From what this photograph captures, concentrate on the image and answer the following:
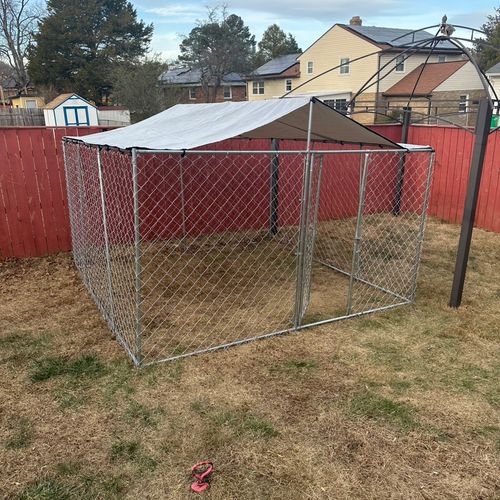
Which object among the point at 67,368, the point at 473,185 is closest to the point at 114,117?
the point at 67,368

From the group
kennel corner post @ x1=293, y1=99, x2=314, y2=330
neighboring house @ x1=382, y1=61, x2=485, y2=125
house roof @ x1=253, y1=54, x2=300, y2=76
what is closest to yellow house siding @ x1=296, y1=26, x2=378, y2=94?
neighboring house @ x1=382, y1=61, x2=485, y2=125

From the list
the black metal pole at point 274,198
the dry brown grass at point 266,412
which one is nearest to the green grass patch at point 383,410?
the dry brown grass at point 266,412

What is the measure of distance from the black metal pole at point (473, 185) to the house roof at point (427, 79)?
22.2m

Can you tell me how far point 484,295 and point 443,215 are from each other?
146 inches

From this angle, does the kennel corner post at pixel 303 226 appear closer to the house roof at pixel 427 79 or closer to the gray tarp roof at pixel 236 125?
the gray tarp roof at pixel 236 125

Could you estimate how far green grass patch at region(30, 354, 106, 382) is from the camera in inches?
128

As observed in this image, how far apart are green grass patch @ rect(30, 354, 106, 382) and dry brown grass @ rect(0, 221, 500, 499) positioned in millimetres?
14

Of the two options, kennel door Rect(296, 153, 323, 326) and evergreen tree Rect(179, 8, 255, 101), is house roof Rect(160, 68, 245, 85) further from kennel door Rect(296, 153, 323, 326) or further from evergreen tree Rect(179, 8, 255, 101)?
kennel door Rect(296, 153, 323, 326)

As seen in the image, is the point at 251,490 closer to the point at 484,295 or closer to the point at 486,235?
the point at 484,295

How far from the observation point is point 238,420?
9.20 ft

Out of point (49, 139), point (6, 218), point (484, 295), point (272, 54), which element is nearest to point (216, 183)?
point (49, 139)

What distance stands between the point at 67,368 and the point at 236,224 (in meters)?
4.09

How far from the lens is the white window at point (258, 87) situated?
35781mm

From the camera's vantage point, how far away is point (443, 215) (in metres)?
8.15
